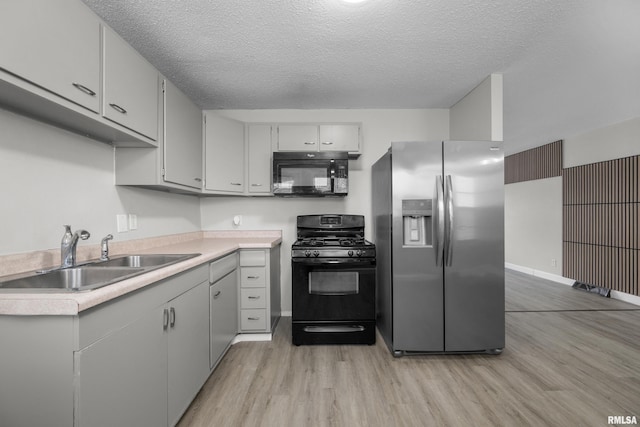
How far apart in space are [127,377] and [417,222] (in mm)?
2076

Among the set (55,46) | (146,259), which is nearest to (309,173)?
(146,259)

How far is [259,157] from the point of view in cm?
301

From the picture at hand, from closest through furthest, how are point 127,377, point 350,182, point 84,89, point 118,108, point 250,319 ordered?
point 127,377
point 84,89
point 118,108
point 250,319
point 350,182

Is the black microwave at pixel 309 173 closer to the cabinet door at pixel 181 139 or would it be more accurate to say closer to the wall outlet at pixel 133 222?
the cabinet door at pixel 181 139

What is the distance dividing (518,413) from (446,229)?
1.22m

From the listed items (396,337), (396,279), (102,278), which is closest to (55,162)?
(102,278)

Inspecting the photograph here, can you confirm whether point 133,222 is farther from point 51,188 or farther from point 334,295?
point 334,295

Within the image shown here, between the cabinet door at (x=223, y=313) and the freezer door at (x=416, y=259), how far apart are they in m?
1.35

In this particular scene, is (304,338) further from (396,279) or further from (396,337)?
(396,279)

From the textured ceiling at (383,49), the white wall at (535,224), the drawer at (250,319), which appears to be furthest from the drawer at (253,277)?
the white wall at (535,224)

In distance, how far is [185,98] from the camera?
7.84 ft

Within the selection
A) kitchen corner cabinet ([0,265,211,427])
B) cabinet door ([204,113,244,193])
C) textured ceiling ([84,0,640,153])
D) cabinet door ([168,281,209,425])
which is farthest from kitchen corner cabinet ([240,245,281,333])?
textured ceiling ([84,0,640,153])

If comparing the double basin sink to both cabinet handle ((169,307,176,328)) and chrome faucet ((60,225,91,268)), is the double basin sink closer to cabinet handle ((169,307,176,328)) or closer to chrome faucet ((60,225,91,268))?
chrome faucet ((60,225,91,268))

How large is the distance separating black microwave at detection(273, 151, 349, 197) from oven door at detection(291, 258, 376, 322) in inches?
29.8
